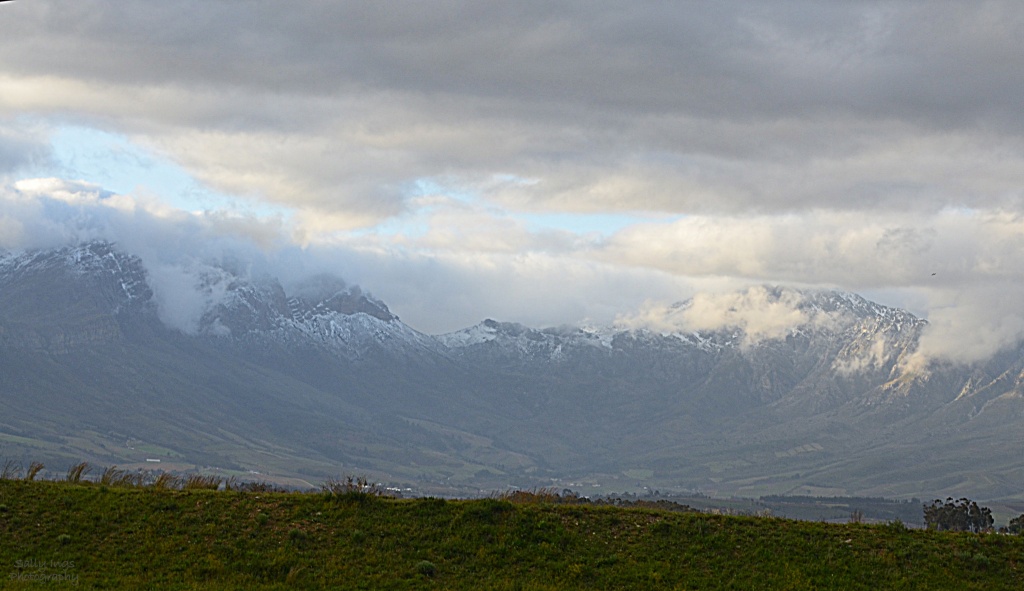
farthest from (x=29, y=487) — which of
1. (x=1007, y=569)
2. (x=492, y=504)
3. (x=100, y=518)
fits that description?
(x=1007, y=569)

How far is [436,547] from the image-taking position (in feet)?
123

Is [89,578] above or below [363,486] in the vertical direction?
below

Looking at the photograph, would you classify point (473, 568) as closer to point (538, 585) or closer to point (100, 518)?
point (538, 585)

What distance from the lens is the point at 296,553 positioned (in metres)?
36.4

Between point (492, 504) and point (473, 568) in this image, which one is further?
point (492, 504)

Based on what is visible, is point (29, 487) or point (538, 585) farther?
point (29, 487)

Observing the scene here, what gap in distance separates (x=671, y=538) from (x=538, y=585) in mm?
5851

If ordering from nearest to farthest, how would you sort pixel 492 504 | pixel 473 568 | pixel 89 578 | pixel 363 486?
pixel 89 578 < pixel 473 568 < pixel 492 504 < pixel 363 486

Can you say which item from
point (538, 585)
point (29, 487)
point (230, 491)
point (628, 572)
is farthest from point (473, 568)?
point (29, 487)

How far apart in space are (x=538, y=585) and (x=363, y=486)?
10.5 meters

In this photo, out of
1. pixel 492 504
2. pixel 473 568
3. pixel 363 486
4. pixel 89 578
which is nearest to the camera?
pixel 89 578

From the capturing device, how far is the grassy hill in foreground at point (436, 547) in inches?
1375

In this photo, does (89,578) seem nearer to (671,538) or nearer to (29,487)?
(29,487)

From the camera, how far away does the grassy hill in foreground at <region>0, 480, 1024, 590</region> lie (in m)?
34.9
